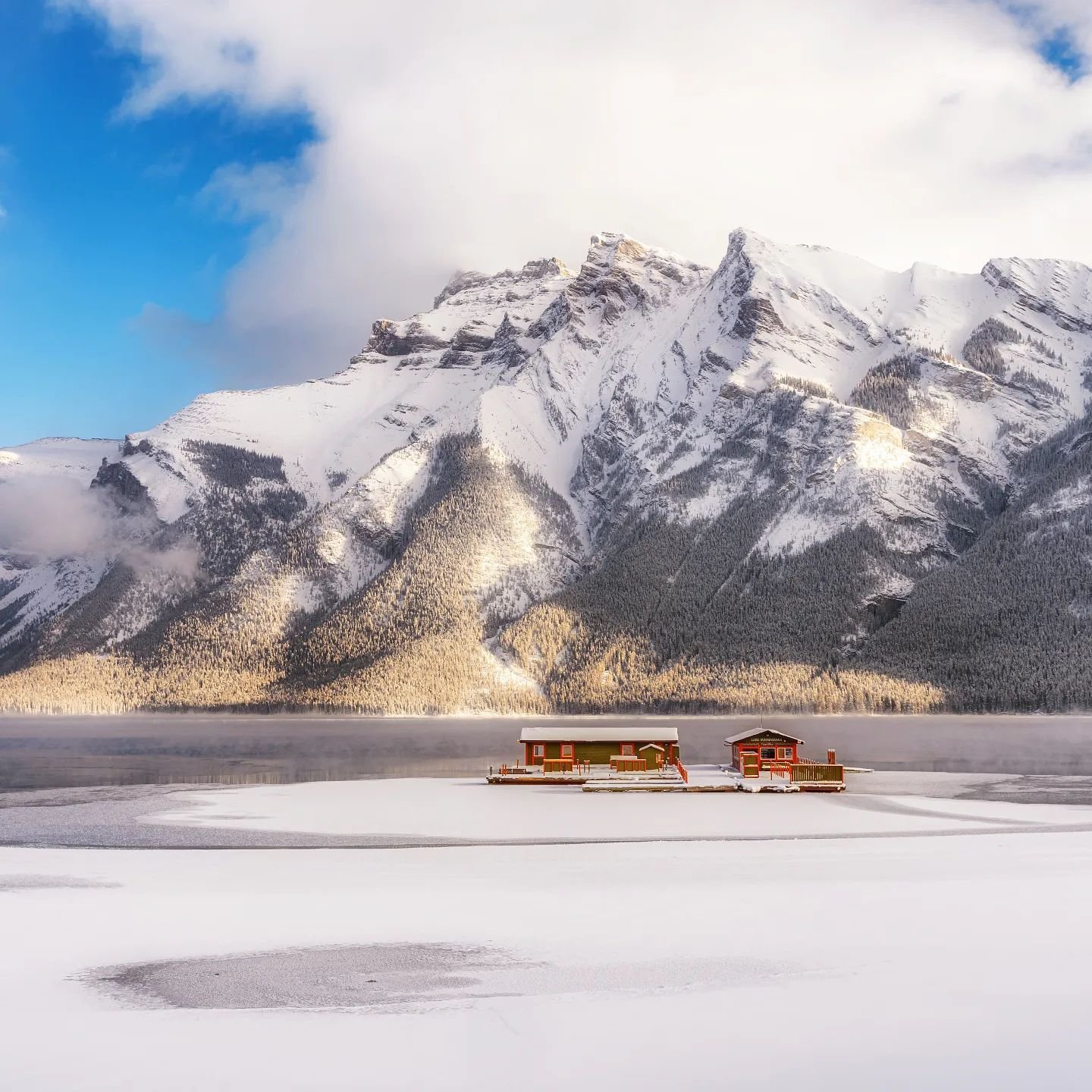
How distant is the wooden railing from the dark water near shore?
17.5 metres

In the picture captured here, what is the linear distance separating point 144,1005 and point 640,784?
6198cm

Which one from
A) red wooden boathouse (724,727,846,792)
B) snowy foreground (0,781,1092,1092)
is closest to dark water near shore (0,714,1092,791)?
red wooden boathouse (724,727,846,792)

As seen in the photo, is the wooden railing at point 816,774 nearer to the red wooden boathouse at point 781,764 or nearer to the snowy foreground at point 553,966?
the red wooden boathouse at point 781,764

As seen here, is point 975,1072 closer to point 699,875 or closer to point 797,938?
point 797,938

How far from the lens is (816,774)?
84562 mm

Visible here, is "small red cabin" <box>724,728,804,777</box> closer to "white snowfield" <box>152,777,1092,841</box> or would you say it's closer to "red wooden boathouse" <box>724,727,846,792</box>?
"red wooden boathouse" <box>724,727,846,792</box>

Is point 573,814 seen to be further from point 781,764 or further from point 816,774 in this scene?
point 781,764

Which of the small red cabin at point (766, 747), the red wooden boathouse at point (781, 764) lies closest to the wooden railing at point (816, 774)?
the red wooden boathouse at point (781, 764)

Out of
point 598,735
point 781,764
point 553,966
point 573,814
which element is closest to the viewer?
point 553,966

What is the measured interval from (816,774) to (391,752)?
62863mm

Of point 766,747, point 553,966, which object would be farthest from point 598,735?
point 553,966

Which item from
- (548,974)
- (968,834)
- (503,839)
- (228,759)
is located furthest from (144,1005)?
(228,759)

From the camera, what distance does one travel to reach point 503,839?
5559 centimetres

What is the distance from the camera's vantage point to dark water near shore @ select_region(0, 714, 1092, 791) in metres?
98.8
